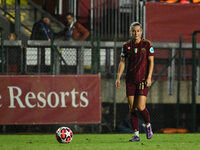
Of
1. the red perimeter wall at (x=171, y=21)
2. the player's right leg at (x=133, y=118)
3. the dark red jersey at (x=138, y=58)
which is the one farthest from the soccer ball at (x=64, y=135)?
the red perimeter wall at (x=171, y=21)

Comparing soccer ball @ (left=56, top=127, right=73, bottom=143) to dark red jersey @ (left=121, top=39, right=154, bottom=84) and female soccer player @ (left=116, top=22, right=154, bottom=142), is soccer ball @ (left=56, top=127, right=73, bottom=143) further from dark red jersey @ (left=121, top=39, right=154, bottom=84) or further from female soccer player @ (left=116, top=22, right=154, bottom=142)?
dark red jersey @ (left=121, top=39, right=154, bottom=84)

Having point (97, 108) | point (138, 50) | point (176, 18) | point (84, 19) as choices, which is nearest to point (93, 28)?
point (84, 19)

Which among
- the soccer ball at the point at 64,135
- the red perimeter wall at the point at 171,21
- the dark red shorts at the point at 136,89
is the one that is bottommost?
the soccer ball at the point at 64,135

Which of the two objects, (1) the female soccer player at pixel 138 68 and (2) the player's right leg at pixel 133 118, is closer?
(1) the female soccer player at pixel 138 68

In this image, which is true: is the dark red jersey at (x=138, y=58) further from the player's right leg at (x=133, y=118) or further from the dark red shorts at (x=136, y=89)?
the player's right leg at (x=133, y=118)

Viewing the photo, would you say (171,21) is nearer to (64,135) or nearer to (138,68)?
(138,68)

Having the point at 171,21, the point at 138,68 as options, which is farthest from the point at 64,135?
the point at 171,21

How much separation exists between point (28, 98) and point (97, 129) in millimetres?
2107

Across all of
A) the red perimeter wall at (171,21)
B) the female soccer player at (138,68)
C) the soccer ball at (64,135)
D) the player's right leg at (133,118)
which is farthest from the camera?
the red perimeter wall at (171,21)

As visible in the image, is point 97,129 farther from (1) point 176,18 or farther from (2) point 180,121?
(1) point 176,18

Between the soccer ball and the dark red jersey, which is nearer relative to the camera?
the soccer ball

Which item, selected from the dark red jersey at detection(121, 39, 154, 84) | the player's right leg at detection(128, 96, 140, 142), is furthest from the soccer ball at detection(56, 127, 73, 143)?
the dark red jersey at detection(121, 39, 154, 84)

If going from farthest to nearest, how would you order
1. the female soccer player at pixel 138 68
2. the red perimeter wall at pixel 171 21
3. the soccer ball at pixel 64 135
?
the red perimeter wall at pixel 171 21 < the female soccer player at pixel 138 68 < the soccer ball at pixel 64 135

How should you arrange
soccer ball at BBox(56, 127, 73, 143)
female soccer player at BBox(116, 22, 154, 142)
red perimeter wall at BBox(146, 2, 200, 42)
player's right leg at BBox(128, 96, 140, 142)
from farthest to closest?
red perimeter wall at BBox(146, 2, 200, 42), player's right leg at BBox(128, 96, 140, 142), female soccer player at BBox(116, 22, 154, 142), soccer ball at BBox(56, 127, 73, 143)
